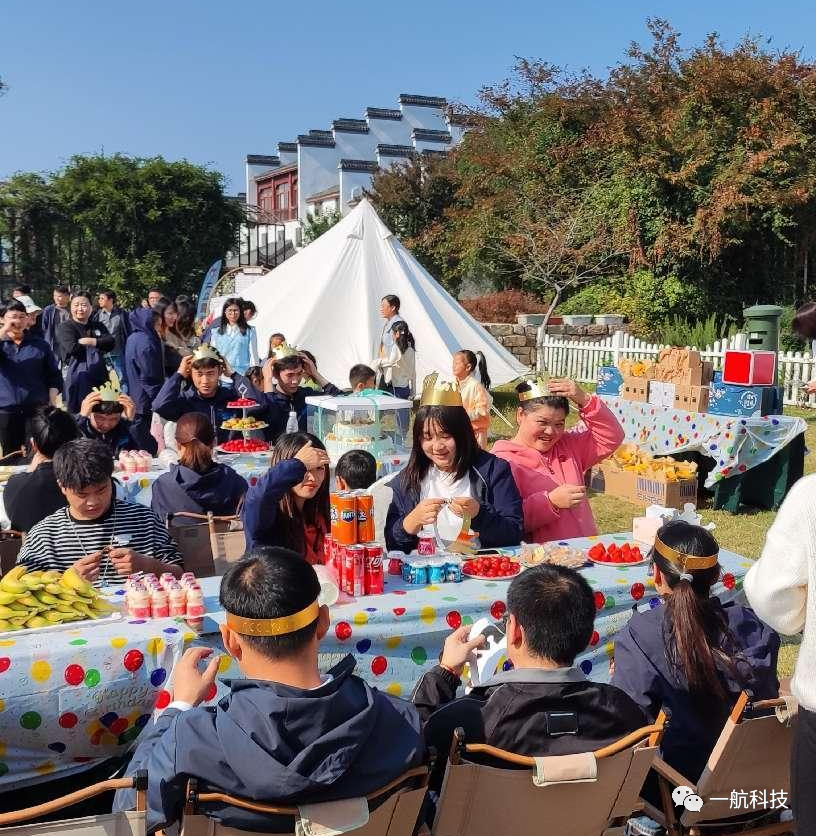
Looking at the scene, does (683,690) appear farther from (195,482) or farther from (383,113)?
(383,113)

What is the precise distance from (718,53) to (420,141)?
2242 cm

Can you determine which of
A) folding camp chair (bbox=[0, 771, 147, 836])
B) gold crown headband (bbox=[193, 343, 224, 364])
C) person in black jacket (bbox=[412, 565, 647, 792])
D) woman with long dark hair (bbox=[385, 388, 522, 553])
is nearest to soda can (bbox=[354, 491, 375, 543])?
woman with long dark hair (bbox=[385, 388, 522, 553])

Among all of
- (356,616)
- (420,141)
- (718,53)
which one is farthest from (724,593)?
(420,141)

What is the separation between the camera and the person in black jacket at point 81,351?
7.46 meters

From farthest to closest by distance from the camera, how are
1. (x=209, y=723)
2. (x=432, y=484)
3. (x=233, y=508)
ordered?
(x=233, y=508) → (x=432, y=484) → (x=209, y=723)

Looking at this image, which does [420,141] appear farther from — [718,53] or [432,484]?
[432,484]

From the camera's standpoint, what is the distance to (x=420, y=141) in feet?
125

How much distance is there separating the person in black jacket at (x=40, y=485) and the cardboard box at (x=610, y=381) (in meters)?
6.34

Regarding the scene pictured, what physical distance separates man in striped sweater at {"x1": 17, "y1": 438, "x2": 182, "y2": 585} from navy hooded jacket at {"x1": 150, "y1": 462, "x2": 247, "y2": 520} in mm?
1002

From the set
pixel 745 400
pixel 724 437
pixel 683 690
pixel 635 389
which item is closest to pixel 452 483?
pixel 683 690

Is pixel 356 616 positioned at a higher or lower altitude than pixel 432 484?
lower

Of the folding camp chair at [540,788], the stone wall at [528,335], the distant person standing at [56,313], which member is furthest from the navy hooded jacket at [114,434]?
the stone wall at [528,335]

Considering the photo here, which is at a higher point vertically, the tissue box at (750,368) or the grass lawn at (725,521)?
the tissue box at (750,368)

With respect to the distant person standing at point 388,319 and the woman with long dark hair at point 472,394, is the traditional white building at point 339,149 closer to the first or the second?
the distant person standing at point 388,319
